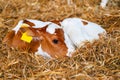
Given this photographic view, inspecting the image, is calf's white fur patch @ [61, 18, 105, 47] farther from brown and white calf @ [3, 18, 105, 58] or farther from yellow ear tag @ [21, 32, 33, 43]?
yellow ear tag @ [21, 32, 33, 43]

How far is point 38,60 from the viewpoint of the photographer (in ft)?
14.6

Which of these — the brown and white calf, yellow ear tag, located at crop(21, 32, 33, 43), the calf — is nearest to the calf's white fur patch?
the brown and white calf

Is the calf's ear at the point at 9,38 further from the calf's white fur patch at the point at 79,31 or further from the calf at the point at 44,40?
the calf's white fur patch at the point at 79,31

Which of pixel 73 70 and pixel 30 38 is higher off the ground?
pixel 30 38

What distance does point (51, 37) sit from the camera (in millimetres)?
4496

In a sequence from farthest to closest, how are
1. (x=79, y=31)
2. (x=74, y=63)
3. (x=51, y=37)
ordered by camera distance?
(x=79, y=31) → (x=51, y=37) → (x=74, y=63)

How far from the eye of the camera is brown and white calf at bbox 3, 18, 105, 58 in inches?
176

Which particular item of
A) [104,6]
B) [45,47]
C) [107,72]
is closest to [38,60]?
[45,47]

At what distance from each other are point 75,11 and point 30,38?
1758mm

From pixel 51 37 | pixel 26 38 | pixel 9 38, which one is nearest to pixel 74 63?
pixel 51 37

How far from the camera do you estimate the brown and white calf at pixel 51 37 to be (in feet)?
14.7

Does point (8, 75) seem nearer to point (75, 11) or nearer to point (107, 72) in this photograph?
point (107, 72)

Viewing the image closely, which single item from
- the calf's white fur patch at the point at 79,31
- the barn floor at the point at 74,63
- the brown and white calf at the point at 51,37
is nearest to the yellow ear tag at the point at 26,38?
the brown and white calf at the point at 51,37

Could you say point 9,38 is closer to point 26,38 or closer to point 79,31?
point 26,38
